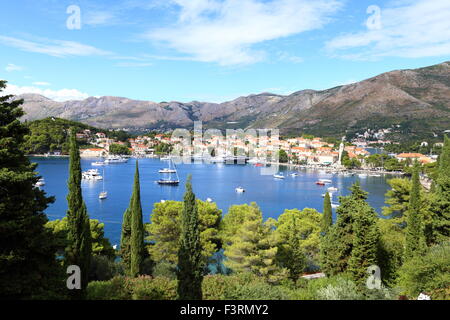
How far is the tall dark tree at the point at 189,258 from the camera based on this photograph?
7.04m

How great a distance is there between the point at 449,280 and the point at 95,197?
31.8m

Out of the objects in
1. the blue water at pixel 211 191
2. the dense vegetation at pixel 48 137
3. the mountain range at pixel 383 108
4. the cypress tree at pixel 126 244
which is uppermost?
the mountain range at pixel 383 108

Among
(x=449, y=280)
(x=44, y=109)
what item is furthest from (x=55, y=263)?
(x=44, y=109)

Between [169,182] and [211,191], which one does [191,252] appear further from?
[169,182]

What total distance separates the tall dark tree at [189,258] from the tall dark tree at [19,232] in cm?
240

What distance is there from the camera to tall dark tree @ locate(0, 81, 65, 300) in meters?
5.10

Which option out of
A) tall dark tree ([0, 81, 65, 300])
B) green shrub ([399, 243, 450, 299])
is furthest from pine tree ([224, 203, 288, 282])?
tall dark tree ([0, 81, 65, 300])

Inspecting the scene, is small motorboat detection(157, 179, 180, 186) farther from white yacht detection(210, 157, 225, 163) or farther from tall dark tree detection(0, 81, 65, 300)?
tall dark tree detection(0, 81, 65, 300)

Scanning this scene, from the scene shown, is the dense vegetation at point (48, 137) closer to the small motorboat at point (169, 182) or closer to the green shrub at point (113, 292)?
the small motorboat at point (169, 182)

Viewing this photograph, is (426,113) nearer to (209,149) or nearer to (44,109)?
(209,149)

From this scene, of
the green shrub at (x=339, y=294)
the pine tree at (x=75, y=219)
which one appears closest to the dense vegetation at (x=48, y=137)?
the pine tree at (x=75, y=219)

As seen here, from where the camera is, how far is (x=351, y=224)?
29.4 feet

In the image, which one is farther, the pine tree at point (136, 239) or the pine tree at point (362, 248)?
the pine tree at point (136, 239)

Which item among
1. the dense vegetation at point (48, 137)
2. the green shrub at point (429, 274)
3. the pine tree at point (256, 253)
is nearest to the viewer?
the green shrub at point (429, 274)
